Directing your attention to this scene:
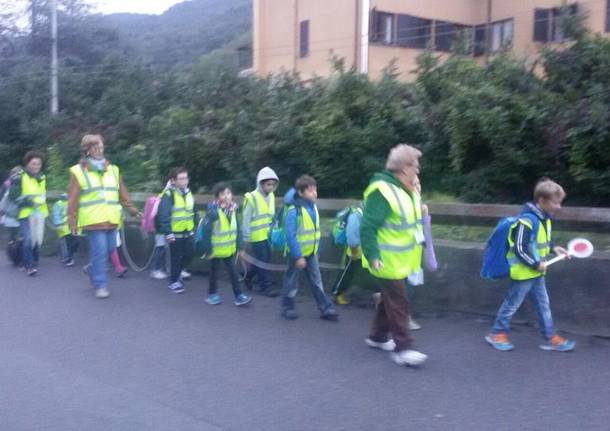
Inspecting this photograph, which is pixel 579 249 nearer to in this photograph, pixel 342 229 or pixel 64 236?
pixel 342 229

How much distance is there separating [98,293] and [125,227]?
3.08 metres

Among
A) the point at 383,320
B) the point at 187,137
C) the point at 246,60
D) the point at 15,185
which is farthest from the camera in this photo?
the point at 246,60

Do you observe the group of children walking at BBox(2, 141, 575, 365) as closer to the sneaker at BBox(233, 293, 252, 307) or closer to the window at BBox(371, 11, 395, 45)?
the sneaker at BBox(233, 293, 252, 307)

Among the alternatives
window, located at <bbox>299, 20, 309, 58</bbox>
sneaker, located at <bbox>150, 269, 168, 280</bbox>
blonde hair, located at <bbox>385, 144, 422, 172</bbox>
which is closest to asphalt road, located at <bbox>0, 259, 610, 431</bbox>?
blonde hair, located at <bbox>385, 144, 422, 172</bbox>

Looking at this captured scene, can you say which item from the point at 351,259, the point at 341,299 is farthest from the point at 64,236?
the point at 351,259

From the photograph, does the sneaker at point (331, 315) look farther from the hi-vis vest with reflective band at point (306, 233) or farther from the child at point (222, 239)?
the child at point (222, 239)

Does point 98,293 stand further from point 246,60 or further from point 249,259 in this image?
point 246,60

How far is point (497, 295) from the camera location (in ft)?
26.8

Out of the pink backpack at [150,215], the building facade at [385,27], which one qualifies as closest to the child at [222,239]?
the pink backpack at [150,215]

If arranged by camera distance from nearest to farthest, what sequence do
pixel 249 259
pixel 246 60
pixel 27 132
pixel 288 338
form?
pixel 288 338, pixel 249 259, pixel 27 132, pixel 246 60

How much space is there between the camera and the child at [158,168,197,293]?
10.1 metres

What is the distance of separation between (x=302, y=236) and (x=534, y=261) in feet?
8.12

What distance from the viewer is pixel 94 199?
967 centimetres

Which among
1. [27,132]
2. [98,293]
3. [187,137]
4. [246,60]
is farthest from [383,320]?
[246,60]
